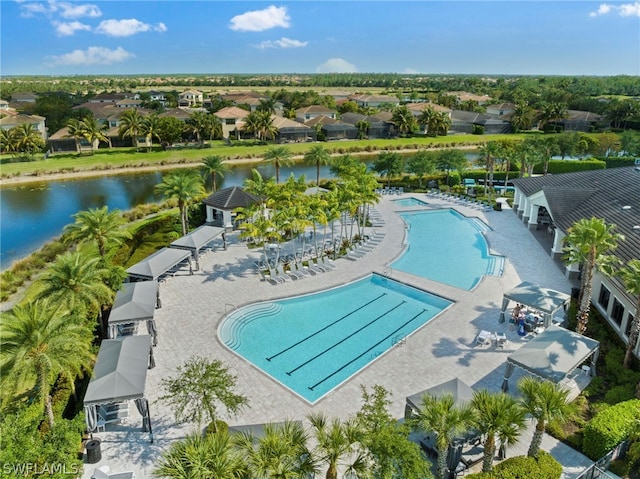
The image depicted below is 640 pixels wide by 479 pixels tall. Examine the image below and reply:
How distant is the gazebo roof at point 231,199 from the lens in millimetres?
37906

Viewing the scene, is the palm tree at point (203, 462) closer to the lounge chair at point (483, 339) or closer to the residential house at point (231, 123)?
the lounge chair at point (483, 339)

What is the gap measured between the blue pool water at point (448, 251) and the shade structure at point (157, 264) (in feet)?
47.4

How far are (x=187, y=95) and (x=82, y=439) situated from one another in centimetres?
13958

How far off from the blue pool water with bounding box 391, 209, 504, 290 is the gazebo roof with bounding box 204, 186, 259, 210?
13825mm

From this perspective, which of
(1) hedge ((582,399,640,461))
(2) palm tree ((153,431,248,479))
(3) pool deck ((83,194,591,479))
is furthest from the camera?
(3) pool deck ((83,194,591,479))

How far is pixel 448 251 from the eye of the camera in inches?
1382

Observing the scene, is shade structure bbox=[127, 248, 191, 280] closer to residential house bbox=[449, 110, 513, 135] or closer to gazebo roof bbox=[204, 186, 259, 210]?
gazebo roof bbox=[204, 186, 259, 210]

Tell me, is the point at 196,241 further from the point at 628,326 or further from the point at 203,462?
the point at 628,326

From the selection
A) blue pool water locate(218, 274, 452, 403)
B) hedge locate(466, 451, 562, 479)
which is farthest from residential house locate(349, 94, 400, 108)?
hedge locate(466, 451, 562, 479)

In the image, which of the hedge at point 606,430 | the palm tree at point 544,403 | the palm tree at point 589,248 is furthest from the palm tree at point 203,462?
the palm tree at point 589,248

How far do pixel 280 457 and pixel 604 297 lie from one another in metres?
20.6

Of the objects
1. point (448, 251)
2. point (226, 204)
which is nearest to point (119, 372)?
point (226, 204)

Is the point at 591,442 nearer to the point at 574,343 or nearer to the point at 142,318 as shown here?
the point at 574,343

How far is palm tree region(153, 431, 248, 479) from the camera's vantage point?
11523 millimetres
